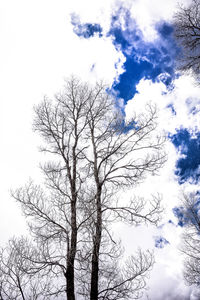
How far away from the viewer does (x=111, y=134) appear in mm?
7238

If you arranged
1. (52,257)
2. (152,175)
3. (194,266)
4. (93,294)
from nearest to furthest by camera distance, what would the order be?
(93,294), (52,257), (152,175), (194,266)

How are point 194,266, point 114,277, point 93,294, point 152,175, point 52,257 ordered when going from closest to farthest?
point 93,294
point 52,257
point 114,277
point 152,175
point 194,266

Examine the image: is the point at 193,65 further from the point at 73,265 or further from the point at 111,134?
the point at 73,265

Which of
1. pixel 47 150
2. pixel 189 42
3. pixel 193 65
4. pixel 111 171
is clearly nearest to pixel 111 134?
pixel 111 171

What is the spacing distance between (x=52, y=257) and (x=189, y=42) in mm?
8873

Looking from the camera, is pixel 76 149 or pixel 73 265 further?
pixel 76 149

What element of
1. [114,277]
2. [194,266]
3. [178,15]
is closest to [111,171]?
[114,277]

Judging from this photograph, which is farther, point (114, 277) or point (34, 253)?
point (114, 277)

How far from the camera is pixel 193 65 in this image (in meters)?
6.83

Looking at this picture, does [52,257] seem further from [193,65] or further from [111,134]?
[193,65]

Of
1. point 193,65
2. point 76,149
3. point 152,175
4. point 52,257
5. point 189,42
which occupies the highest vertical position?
point 189,42

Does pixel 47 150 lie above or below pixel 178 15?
below

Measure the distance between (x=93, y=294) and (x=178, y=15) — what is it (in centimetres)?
971

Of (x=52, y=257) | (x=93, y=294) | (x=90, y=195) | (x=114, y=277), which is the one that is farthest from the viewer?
(x=114, y=277)
